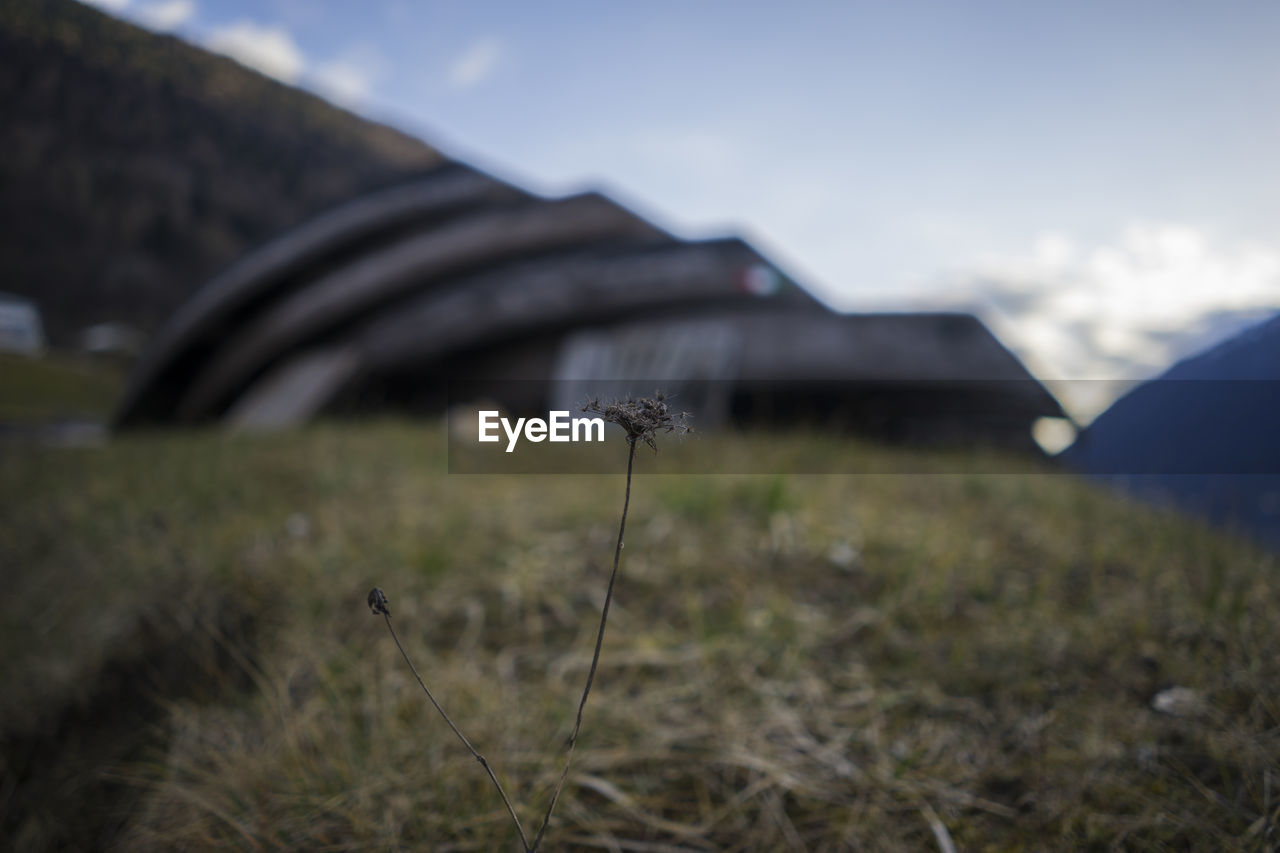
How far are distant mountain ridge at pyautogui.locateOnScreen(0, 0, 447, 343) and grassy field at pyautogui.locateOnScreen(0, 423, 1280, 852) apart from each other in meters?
2.18

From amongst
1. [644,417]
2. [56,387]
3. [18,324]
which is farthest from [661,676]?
[56,387]

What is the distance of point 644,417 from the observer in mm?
609

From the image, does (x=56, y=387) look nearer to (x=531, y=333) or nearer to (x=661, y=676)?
(x=531, y=333)

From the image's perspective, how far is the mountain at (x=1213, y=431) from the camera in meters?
1.30

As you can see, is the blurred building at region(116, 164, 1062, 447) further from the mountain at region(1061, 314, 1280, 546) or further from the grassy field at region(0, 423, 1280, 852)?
the mountain at region(1061, 314, 1280, 546)

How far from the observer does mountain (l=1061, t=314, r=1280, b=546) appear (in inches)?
51.3

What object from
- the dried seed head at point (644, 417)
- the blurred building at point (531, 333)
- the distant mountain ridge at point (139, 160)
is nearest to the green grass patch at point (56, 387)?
the distant mountain ridge at point (139, 160)

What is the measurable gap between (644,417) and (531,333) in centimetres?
788

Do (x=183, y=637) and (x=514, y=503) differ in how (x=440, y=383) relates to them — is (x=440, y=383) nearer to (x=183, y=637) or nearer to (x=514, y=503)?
(x=514, y=503)

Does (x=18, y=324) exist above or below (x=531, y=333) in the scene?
below

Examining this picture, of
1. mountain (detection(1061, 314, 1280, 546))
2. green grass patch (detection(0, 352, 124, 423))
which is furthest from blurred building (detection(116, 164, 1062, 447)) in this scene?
mountain (detection(1061, 314, 1280, 546))

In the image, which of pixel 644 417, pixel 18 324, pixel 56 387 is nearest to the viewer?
pixel 644 417

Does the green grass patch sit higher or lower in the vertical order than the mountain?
higher

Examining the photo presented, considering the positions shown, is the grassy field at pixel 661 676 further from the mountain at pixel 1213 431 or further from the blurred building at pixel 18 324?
the blurred building at pixel 18 324
